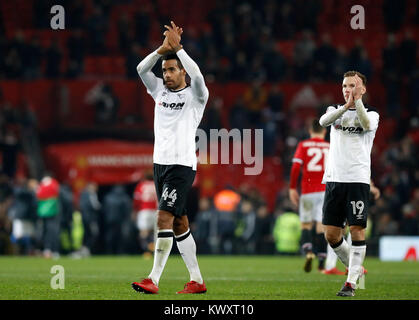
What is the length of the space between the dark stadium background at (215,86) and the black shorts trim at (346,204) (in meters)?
13.6

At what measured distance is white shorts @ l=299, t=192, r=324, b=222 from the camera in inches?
559

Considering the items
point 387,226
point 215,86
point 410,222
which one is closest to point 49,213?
point 215,86

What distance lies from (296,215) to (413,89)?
6629 millimetres

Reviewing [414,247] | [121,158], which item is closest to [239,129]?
[121,158]

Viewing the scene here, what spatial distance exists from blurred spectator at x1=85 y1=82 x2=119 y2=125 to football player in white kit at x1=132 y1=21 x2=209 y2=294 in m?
17.2

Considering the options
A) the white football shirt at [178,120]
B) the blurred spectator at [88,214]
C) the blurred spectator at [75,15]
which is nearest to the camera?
the white football shirt at [178,120]

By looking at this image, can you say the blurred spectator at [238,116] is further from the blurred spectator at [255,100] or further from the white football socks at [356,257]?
the white football socks at [356,257]

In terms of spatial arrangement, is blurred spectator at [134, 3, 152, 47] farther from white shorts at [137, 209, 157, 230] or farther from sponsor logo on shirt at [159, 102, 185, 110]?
sponsor logo on shirt at [159, 102, 185, 110]

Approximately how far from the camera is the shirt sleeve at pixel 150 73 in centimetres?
998

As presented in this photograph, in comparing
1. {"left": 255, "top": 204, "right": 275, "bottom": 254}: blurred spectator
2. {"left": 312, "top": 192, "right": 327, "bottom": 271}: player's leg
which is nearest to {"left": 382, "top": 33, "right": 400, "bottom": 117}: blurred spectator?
{"left": 255, "top": 204, "right": 275, "bottom": 254}: blurred spectator

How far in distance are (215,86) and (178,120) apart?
18.1 meters


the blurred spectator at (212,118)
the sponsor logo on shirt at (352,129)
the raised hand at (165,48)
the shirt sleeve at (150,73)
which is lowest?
the sponsor logo on shirt at (352,129)

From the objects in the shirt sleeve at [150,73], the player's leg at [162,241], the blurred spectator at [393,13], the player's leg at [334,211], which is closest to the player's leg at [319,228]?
the player's leg at [334,211]

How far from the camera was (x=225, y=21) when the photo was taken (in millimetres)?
29656
